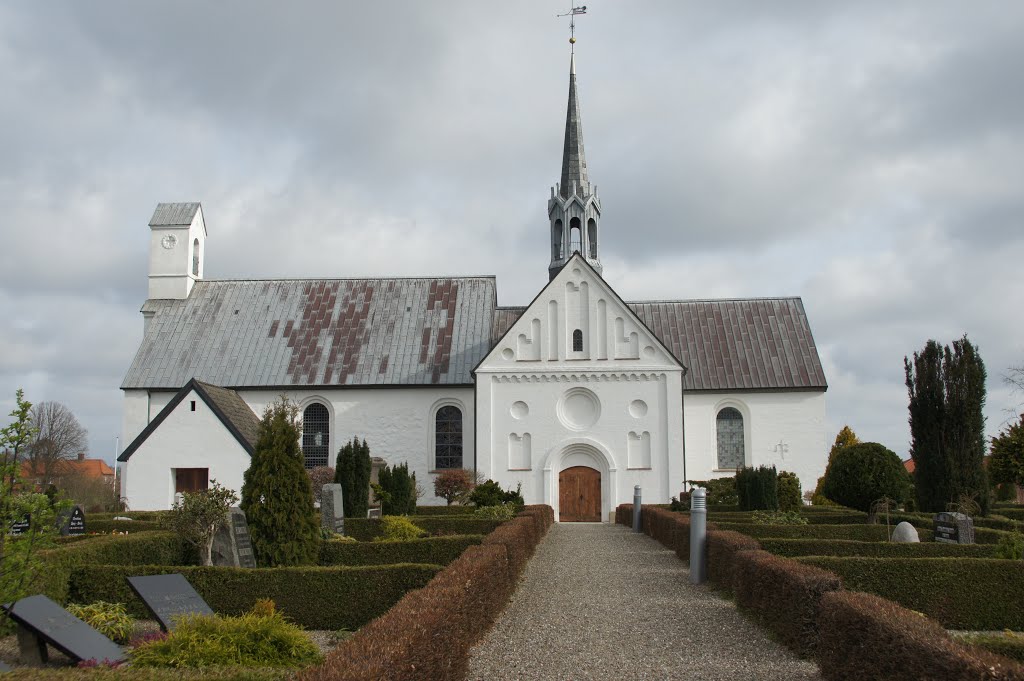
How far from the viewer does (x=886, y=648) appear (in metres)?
5.96

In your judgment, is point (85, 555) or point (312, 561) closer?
point (85, 555)

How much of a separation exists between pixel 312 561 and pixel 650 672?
6400 millimetres

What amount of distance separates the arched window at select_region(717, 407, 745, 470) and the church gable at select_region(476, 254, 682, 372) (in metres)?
4.01

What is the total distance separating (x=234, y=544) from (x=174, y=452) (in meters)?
13.2

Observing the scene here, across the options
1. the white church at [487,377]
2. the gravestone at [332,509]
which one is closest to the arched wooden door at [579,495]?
the white church at [487,377]

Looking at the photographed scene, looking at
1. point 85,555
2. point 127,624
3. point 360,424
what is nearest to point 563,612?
point 127,624

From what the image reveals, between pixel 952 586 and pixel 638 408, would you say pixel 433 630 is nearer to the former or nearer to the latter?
pixel 952 586

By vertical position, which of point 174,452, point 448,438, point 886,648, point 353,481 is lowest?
point 886,648

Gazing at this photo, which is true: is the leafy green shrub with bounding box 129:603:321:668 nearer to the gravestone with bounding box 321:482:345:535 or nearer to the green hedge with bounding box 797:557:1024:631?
the green hedge with bounding box 797:557:1024:631

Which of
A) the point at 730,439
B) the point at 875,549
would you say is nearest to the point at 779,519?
the point at 875,549

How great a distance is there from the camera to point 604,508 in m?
28.6

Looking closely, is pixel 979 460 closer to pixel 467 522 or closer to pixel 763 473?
pixel 763 473

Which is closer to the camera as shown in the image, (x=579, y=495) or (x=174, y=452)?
(x=174, y=452)

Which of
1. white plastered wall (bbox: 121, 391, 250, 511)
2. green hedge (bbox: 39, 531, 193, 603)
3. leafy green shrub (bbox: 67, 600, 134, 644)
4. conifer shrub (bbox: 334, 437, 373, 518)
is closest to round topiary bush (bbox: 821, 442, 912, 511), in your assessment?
conifer shrub (bbox: 334, 437, 373, 518)
